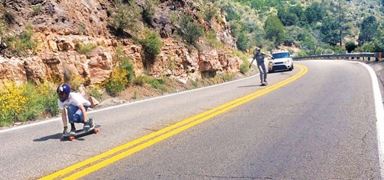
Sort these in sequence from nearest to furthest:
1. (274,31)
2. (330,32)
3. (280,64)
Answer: (280,64), (274,31), (330,32)

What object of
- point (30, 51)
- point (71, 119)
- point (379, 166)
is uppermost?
point (30, 51)

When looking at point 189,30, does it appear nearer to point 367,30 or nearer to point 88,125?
point 88,125

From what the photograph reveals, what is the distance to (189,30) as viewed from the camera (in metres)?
25.5

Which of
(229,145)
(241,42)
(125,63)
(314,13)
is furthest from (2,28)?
(314,13)

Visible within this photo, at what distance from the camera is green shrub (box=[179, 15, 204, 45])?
25359 mm

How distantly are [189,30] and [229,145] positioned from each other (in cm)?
1848

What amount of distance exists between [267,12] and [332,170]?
183 meters

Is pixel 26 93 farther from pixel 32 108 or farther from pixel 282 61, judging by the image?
pixel 282 61

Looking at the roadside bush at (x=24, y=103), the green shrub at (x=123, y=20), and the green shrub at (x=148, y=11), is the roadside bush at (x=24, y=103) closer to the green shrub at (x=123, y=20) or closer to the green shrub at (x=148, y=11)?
the green shrub at (x=123, y=20)

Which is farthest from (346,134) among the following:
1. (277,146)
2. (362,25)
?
(362,25)

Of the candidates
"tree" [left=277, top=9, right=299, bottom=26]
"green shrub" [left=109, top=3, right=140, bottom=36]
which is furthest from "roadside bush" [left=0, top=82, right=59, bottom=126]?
"tree" [left=277, top=9, right=299, bottom=26]

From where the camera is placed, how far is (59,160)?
674cm

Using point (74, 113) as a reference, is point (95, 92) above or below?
below

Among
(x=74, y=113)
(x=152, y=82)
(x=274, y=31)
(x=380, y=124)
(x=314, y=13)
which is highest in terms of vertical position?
(x=314, y=13)
